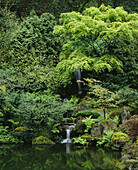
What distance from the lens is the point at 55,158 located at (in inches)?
304

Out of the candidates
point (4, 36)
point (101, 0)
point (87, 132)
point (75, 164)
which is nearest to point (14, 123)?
point (87, 132)

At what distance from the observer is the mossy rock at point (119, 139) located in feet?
28.1

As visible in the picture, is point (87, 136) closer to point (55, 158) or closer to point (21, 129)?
point (55, 158)

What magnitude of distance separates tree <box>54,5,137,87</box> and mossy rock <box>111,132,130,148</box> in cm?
585

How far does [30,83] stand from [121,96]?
645 cm

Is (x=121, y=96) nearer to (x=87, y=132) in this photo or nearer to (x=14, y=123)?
(x=87, y=132)

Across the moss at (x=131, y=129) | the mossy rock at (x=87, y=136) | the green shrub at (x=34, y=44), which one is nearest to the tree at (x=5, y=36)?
the green shrub at (x=34, y=44)

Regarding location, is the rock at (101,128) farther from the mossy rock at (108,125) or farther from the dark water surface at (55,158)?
the dark water surface at (55,158)

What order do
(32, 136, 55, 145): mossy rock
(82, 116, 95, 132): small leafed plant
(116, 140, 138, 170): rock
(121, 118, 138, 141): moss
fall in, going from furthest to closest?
(82, 116, 95, 132): small leafed plant < (32, 136, 55, 145): mossy rock < (121, 118, 138, 141): moss < (116, 140, 138, 170): rock

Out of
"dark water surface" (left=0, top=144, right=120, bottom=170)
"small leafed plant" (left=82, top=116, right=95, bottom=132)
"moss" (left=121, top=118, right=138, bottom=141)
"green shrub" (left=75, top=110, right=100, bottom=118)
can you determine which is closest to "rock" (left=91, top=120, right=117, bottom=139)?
"small leafed plant" (left=82, top=116, right=95, bottom=132)

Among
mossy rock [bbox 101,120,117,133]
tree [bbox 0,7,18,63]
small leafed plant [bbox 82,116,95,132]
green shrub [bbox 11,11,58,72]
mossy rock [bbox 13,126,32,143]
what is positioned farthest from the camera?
green shrub [bbox 11,11,58,72]

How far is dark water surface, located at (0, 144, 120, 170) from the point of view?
22.0 ft

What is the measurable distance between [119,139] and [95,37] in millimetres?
8511

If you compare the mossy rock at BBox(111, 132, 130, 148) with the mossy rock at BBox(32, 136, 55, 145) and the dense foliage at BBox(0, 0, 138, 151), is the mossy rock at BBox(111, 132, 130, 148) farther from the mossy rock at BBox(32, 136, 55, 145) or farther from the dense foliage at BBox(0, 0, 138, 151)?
the mossy rock at BBox(32, 136, 55, 145)
